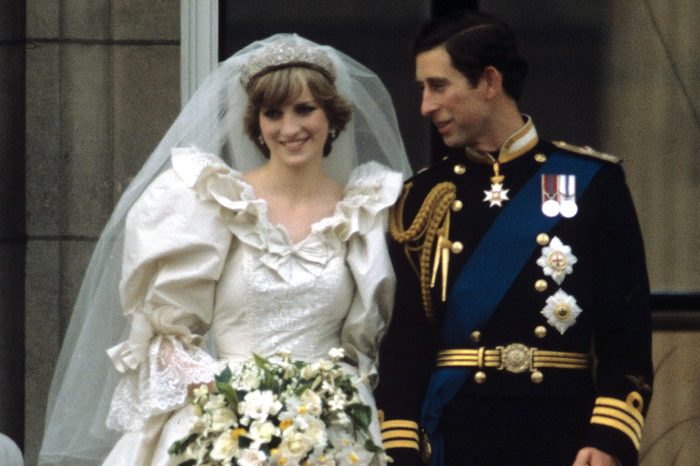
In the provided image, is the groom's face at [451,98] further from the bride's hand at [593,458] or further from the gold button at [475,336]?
the bride's hand at [593,458]

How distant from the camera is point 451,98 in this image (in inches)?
255

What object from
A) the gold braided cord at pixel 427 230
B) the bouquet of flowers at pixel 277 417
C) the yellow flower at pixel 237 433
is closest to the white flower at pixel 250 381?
the bouquet of flowers at pixel 277 417

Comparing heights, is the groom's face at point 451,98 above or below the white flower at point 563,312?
above

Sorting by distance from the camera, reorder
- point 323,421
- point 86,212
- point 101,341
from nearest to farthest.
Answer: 1. point 323,421
2. point 101,341
3. point 86,212

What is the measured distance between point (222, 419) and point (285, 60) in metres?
1.20

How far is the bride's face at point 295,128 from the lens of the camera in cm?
665

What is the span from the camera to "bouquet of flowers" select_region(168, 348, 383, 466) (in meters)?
6.05

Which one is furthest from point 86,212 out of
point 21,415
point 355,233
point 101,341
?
point 355,233

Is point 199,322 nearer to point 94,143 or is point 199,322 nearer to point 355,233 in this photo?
point 355,233

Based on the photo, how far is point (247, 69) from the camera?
6789 mm

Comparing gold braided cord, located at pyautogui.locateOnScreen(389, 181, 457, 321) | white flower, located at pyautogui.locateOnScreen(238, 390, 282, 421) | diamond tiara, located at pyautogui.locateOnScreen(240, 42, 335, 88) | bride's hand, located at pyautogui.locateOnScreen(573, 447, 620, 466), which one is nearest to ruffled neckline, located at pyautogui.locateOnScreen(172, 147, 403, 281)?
gold braided cord, located at pyautogui.locateOnScreen(389, 181, 457, 321)

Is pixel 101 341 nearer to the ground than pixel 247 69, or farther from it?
nearer to the ground

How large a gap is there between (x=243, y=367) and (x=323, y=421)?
27cm

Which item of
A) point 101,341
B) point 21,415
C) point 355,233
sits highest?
point 355,233
